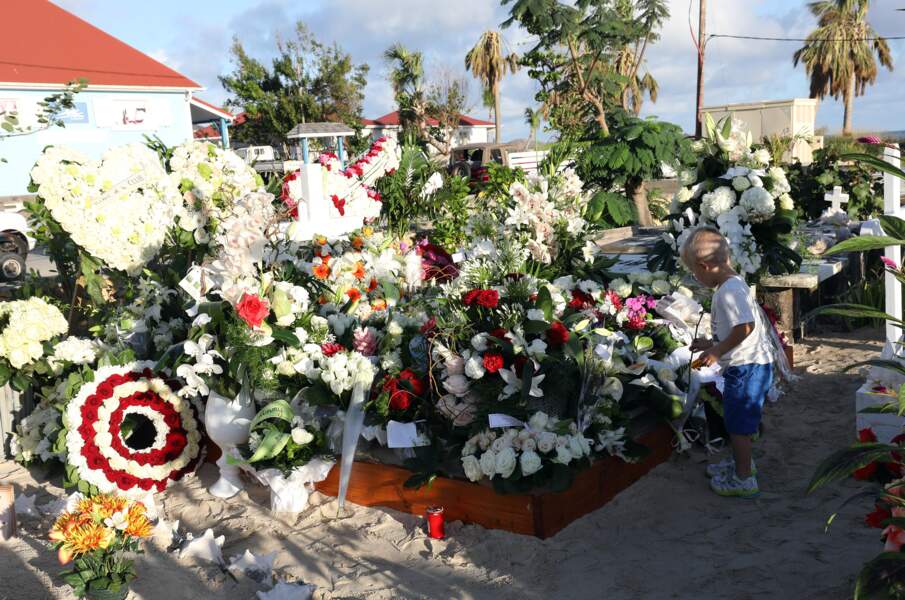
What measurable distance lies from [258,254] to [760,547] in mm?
2839

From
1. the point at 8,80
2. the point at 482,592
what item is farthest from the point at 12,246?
the point at 482,592

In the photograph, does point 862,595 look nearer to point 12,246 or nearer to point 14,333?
point 14,333

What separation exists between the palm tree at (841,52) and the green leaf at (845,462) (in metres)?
42.9

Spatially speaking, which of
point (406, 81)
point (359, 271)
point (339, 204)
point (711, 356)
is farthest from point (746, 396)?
point (406, 81)

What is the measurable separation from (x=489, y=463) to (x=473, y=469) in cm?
10

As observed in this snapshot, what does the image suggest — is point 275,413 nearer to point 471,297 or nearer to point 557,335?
point 471,297

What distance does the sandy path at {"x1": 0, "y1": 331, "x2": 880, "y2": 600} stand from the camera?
3117mm

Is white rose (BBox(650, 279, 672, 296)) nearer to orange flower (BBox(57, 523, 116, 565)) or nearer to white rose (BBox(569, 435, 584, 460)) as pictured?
white rose (BBox(569, 435, 584, 460))

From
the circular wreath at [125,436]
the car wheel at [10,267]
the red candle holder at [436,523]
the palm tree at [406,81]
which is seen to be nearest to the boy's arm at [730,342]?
the red candle holder at [436,523]

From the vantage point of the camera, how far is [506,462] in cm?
352

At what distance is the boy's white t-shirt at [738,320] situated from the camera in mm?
3719

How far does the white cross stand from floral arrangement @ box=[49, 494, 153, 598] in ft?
26.0

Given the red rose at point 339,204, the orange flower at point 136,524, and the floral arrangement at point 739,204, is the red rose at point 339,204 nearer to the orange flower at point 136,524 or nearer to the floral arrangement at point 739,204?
the floral arrangement at point 739,204

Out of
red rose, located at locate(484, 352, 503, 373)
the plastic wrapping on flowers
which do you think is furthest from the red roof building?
red rose, located at locate(484, 352, 503, 373)
